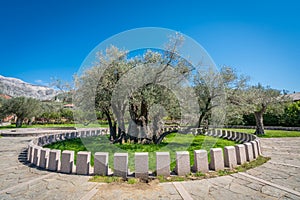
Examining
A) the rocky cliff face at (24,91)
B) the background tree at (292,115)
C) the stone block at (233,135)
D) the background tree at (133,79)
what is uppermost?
the rocky cliff face at (24,91)

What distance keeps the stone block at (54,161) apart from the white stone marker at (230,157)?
544cm

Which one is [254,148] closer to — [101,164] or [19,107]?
[101,164]

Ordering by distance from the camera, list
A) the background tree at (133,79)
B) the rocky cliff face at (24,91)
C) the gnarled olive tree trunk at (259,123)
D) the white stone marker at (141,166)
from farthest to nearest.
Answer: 1. the rocky cliff face at (24,91)
2. the gnarled olive tree trunk at (259,123)
3. the background tree at (133,79)
4. the white stone marker at (141,166)

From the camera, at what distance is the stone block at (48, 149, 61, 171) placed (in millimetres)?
5293

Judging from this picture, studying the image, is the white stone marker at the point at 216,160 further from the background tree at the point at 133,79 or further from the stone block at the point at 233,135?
the stone block at the point at 233,135

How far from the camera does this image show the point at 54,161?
5344 mm

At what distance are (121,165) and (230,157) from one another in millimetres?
3577

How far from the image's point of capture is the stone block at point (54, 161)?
5.29 metres

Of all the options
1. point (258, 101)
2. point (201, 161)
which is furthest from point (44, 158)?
point (258, 101)

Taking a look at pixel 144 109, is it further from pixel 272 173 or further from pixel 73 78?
pixel 272 173

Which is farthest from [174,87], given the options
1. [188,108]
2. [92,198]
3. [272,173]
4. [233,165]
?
[92,198]

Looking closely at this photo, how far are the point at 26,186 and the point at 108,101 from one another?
587 cm

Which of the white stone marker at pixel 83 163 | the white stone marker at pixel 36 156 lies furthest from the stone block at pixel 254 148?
the white stone marker at pixel 36 156

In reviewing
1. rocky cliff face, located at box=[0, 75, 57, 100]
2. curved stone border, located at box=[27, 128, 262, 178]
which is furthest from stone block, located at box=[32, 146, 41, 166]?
rocky cliff face, located at box=[0, 75, 57, 100]
